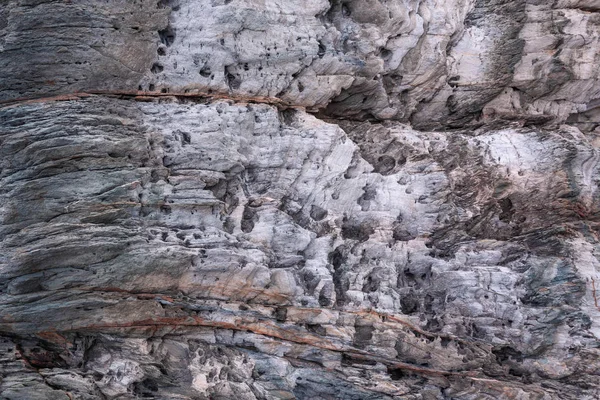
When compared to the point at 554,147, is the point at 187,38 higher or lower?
higher

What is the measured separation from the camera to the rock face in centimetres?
901

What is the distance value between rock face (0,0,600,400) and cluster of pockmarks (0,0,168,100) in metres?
0.03

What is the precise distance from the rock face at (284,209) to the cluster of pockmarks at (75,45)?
3 cm

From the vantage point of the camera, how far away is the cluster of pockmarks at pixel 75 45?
30.4 feet

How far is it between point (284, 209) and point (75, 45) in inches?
177

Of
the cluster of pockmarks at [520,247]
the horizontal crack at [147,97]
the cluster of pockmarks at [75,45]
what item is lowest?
the cluster of pockmarks at [520,247]

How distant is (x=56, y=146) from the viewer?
898 centimetres

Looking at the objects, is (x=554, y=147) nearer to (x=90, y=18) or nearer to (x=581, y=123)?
(x=581, y=123)

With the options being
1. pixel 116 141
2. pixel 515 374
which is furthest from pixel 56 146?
pixel 515 374

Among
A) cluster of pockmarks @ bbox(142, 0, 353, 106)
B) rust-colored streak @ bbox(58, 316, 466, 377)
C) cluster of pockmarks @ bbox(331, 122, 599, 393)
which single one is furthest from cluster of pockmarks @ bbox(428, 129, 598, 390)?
cluster of pockmarks @ bbox(142, 0, 353, 106)

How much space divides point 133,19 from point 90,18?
0.69 m

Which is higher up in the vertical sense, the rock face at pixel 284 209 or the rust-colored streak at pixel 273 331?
the rock face at pixel 284 209

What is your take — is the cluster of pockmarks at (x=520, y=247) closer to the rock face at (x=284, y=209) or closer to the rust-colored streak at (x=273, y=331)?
the rock face at (x=284, y=209)

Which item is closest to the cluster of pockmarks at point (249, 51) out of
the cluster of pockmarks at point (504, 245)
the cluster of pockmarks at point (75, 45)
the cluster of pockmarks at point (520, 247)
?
the cluster of pockmarks at point (75, 45)
